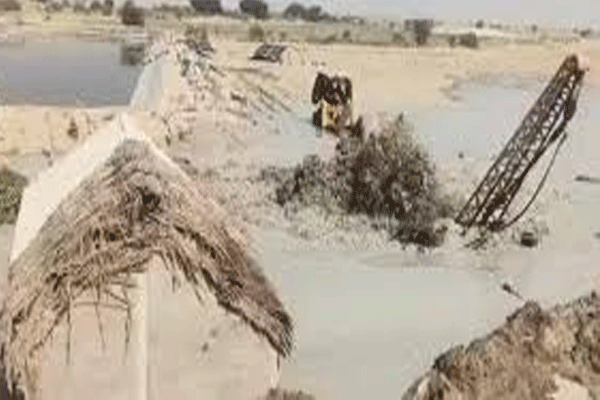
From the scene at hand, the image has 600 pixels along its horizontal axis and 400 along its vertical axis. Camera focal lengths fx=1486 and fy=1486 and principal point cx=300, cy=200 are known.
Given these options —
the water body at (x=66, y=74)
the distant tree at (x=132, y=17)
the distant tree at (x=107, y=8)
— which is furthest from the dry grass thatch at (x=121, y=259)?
the distant tree at (x=107, y=8)

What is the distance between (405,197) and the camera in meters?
23.7

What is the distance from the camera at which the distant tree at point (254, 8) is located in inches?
4402

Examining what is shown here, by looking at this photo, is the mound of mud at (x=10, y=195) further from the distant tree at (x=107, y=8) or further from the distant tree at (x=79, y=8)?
the distant tree at (x=79, y=8)

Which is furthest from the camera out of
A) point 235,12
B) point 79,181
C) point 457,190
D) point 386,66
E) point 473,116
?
point 235,12

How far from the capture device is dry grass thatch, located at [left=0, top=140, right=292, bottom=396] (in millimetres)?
11734

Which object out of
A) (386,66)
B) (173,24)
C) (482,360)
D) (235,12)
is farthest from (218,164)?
(235,12)

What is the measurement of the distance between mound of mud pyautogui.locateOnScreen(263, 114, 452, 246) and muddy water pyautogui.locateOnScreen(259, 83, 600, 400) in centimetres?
172

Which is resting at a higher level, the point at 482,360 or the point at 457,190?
the point at 482,360

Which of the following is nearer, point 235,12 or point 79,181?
point 79,181

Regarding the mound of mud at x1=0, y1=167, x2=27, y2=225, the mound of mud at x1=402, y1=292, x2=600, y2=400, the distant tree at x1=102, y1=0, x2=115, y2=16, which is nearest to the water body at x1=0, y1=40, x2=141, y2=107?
the mound of mud at x1=0, y1=167, x2=27, y2=225

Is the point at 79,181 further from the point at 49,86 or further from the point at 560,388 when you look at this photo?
the point at 49,86

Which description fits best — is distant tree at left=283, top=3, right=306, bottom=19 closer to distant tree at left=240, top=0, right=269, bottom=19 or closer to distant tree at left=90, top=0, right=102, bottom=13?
distant tree at left=240, top=0, right=269, bottom=19

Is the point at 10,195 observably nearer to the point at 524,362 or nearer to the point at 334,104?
the point at 524,362

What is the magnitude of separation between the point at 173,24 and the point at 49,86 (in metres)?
39.0
